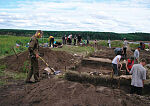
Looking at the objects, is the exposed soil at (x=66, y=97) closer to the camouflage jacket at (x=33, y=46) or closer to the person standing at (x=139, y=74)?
the person standing at (x=139, y=74)

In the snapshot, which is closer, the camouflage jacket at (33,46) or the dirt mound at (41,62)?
the camouflage jacket at (33,46)

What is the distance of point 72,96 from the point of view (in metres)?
4.55

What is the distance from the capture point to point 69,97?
4496mm

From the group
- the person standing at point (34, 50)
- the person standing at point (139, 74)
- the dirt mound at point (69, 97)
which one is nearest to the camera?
the dirt mound at point (69, 97)

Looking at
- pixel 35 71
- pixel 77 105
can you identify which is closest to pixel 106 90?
pixel 77 105

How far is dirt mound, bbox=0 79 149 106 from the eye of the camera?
4.22 meters

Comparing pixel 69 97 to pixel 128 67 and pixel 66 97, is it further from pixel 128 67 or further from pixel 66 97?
pixel 128 67

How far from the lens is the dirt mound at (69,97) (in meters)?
4.22

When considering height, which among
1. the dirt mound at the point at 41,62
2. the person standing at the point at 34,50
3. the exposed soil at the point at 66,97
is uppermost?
the person standing at the point at 34,50

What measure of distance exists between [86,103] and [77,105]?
0.78 feet

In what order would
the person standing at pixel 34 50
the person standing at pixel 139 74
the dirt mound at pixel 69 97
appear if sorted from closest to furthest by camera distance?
the dirt mound at pixel 69 97 < the person standing at pixel 139 74 < the person standing at pixel 34 50

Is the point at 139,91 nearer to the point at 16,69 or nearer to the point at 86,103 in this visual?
the point at 86,103

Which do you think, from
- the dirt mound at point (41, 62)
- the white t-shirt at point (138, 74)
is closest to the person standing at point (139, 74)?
the white t-shirt at point (138, 74)

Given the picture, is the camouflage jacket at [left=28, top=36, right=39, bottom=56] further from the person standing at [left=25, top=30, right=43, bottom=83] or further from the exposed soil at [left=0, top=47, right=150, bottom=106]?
the exposed soil at [left=0, top=47, right=150, bottom=106]
